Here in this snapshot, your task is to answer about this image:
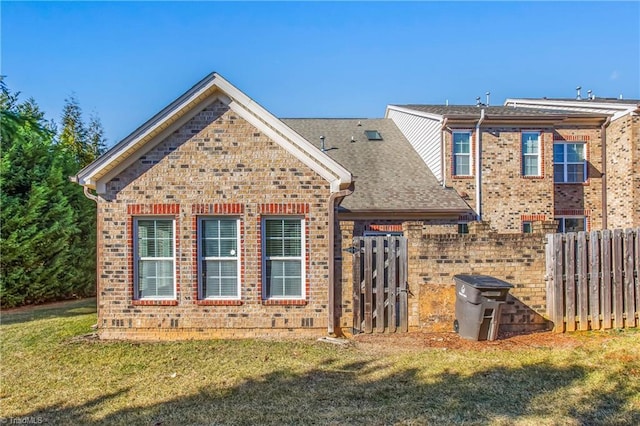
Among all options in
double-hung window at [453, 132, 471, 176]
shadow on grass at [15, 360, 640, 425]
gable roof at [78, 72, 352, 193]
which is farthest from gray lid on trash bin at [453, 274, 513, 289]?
double-hung window at [453, 132, 471, 176]

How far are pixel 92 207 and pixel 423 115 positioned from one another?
1326 cm

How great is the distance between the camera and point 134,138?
322 inches

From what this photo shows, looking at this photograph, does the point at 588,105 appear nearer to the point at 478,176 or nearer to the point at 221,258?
the point at 478,176

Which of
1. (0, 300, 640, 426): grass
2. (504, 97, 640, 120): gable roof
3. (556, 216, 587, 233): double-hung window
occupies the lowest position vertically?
(0, 300, 640, 426): grass

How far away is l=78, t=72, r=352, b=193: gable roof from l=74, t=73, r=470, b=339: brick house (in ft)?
0.09

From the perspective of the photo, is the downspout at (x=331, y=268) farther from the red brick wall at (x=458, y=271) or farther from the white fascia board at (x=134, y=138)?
the white fascia board at (x=134, y=138)

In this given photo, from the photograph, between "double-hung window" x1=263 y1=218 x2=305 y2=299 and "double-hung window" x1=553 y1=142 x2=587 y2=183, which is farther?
"double-hung window" x1=553 y1=142 x2=587 y2=183

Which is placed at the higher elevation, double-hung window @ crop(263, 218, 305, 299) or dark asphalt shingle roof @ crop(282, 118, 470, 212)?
dark asphalt shingle roof @ crop(282, 118, 470, 212)

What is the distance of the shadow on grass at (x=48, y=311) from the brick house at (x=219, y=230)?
4.14 m

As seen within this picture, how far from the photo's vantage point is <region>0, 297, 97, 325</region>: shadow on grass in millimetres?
11172

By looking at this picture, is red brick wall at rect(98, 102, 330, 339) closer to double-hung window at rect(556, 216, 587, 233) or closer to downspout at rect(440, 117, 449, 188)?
downspout at rect(440, 117, 449, 188)

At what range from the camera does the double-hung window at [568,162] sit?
1588 centimetres

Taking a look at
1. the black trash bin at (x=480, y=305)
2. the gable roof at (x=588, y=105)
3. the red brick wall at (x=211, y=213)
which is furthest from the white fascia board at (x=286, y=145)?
the gable roof at (x=588, y=105)

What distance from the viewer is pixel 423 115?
645 inches
